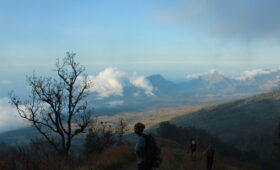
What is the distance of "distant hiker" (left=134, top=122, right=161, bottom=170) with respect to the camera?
29.5ft

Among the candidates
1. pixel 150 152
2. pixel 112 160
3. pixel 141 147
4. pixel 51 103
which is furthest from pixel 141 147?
pixel 51 103

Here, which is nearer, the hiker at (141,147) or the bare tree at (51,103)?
the hiker at (141,147)

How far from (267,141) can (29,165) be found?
525ft

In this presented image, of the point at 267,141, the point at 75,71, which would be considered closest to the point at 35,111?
the point at 75,71

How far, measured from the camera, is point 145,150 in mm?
9070

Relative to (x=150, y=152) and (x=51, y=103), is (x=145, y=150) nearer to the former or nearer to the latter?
(x=150, y=152)

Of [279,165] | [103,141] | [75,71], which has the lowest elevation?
[279,165]

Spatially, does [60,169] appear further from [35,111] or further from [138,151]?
[35,111]

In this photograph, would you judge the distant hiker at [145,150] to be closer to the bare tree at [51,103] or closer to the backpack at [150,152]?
the backpack at [150,152]

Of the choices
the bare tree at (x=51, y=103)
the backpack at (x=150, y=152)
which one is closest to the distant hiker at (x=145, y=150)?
the backpack at (x=150, y=152)

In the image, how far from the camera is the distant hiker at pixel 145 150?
29.5 ft

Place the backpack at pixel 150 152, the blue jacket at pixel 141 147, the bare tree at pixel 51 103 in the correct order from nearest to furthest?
the blue jacket at pixel 141 147
the backpack at pixel 150 152
the bare tree at pixel 51 103

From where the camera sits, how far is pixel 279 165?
68750 millimetres

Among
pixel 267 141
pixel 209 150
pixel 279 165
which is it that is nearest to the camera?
pixel 209 150
